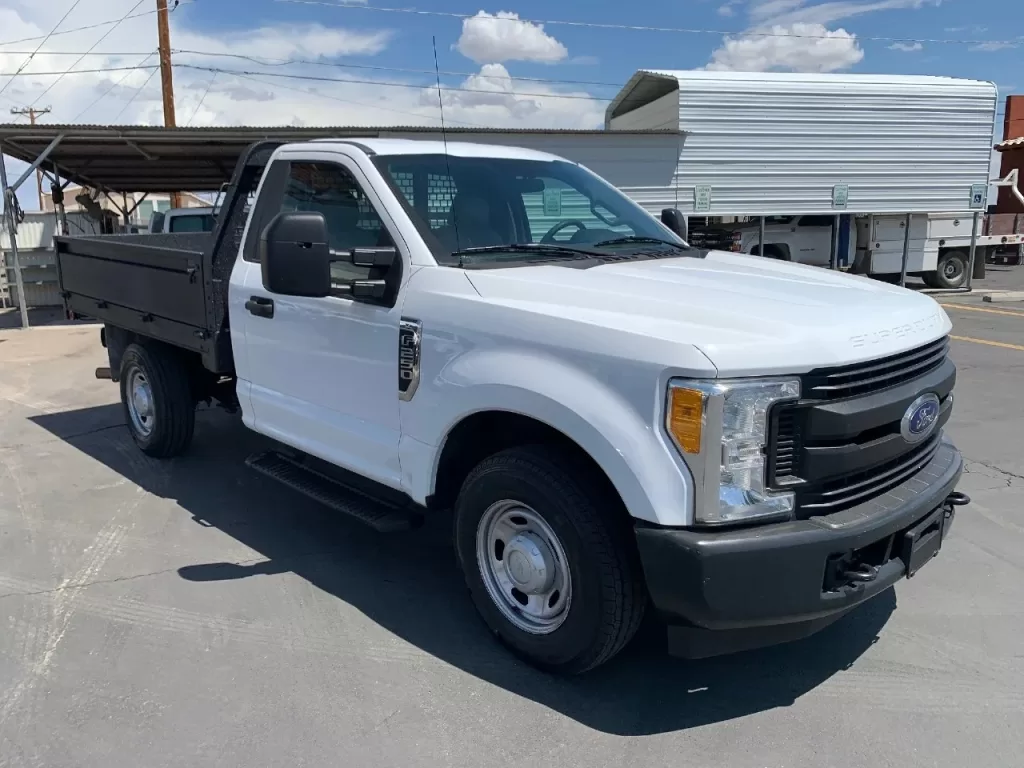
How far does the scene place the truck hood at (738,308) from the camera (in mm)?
2660

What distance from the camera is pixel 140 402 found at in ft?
20.7

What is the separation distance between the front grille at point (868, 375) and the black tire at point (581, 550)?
0.78m

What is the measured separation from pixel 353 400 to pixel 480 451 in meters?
0.73

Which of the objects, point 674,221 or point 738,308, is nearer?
point 738,308

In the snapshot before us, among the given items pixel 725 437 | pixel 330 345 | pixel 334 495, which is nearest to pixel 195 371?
pixel 334 495

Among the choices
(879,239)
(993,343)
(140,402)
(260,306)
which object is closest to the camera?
(260,306)

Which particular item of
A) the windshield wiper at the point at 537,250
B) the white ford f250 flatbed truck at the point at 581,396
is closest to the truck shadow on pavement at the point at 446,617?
the white ford f250 flatbed truck at the point at 581,396

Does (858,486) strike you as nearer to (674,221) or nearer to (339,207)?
(339,207)

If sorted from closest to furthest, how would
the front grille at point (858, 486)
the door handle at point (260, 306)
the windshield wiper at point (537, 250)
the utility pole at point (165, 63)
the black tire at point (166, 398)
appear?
1. the front grille at point (858, 486)
2. the windshield wiper at point (537, 250)
3. the door handle at point (260, 306)
4. the black tire at point (166, 398)
5. the utility pole at point (165, 63)

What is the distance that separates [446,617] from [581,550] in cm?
114

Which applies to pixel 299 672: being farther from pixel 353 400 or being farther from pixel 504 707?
pixel 353 400

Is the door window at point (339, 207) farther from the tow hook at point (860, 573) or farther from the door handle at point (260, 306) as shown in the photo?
the tow hook at point (860, 573)

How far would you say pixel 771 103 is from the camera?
16.4 meters

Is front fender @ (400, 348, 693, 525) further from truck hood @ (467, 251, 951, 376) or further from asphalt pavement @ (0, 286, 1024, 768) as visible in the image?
asphalt pavement @ (0, 286, 1024, 768)
